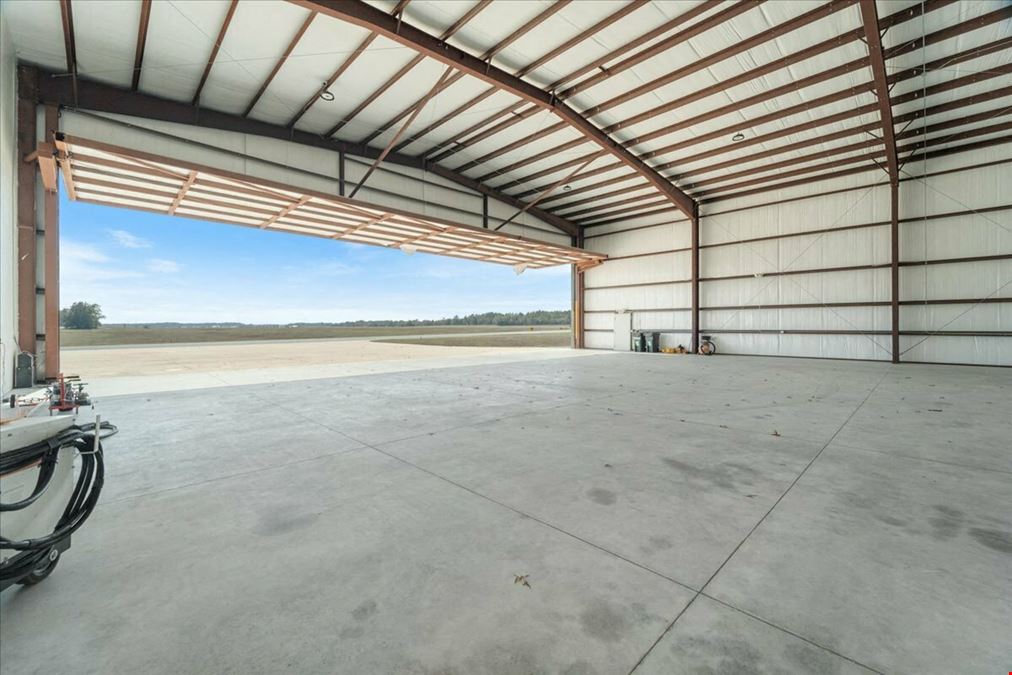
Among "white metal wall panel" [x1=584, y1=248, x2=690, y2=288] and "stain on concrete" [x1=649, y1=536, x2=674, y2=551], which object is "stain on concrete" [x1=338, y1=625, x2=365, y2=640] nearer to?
"stain on concrete" [x1=649, y1=536, x2=674, y2=551]

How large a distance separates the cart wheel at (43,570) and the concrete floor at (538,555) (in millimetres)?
44

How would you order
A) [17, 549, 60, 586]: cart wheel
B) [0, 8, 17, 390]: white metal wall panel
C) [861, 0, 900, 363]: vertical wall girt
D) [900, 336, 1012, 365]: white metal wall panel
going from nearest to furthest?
1. [17, 549, 60, 586]: cart wheel
2. [0, 8, 17, 390]: white metal wall panel
3. [861, 0, 900, 363]: vertical wall girt
4. [900, 336, 1012, 365]: white metal wall panel

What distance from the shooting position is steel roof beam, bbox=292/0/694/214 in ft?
21.6

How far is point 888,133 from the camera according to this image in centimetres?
985

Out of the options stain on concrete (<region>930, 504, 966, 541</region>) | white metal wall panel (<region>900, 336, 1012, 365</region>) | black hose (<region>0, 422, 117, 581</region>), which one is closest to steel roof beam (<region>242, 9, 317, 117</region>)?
black hose (<region>0, 422, 117, 581</region>)

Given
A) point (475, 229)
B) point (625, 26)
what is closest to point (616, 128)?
point (625, 26)

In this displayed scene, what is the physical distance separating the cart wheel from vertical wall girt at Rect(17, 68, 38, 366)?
9.79m

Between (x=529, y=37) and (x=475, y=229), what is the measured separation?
6.58 m

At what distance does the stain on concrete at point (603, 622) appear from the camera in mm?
1614

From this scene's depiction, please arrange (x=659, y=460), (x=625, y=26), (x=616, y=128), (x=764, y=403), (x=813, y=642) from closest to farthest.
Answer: (x=813, y=642), (x=659, y=460), (x=764, y=403), (x=625, y=26), (x=616, y=128)

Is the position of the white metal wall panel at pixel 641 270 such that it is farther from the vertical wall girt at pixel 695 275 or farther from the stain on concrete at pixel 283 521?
the stain on concrete at pixel 283 521

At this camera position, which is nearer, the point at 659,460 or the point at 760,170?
the point at 659,460

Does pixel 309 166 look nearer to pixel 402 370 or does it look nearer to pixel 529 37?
pixel 402 370

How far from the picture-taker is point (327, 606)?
5.89 ft
